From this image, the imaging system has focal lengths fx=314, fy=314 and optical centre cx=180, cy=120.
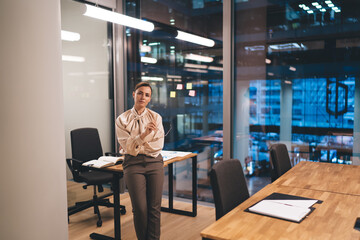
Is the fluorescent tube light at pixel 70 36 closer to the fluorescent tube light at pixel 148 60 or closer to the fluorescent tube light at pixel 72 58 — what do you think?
A: the fluorescent tube light at pixel 72 58

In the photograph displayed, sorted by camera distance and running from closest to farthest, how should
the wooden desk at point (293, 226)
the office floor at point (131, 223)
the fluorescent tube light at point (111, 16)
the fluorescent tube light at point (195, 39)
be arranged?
the wooden desk at point (293, 226), the fluorescent tube light at point (111, 16), the office floor at point (131, 223), the fluorescent tube light at point (195, 39)

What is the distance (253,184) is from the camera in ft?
14.1

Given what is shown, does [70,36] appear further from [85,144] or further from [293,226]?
[293,226]

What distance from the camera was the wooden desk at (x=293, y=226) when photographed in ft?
4.87

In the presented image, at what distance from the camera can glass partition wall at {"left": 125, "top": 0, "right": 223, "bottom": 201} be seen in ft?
14.4

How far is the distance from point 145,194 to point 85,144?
167 centimetres

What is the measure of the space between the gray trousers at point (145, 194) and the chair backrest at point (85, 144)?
1429mm

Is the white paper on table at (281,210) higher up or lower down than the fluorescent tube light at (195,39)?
lower down

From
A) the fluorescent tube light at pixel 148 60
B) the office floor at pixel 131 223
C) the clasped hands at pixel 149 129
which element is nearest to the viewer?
the clasped hands at pixel 149 129

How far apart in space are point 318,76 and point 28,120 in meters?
3.13

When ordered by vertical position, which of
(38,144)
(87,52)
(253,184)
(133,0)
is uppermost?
(133,0)

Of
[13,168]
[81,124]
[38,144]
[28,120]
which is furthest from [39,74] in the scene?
[81,124]

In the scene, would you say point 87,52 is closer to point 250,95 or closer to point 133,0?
point 133,0

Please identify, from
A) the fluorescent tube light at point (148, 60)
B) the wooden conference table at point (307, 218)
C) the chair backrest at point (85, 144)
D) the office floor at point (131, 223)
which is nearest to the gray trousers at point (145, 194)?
the office floor at point (131, 223)
